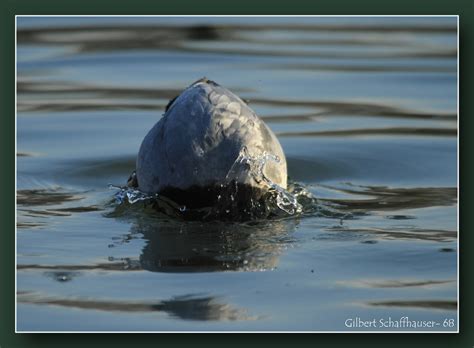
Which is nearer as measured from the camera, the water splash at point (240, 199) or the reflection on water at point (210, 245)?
the reflection on water at point (210, 245)

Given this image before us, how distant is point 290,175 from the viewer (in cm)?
700

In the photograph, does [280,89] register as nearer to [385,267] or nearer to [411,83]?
[411,83]

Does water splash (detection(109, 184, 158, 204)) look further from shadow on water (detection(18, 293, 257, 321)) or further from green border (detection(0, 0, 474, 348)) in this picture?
shadow on water (detection(18, 293, 257, 321))

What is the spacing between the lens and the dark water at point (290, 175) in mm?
4727

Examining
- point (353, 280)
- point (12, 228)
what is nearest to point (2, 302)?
point (12, 228)

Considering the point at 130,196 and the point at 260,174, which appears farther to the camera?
the point at 130,196

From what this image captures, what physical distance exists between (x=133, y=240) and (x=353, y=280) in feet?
3.88

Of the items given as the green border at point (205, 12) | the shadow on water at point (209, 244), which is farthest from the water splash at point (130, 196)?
the green border at point (205, 12)

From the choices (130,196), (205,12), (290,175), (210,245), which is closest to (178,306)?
(210,245)

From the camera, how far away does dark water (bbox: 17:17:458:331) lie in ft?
15.5

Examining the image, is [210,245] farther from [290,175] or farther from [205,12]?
[290,175]

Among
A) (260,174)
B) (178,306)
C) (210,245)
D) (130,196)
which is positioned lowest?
(178,306)

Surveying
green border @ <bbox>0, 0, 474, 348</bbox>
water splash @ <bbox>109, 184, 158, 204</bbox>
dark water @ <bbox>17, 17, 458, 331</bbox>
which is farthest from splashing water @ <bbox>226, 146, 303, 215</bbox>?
green border @ <bbox>0, 0, 474, 348</bbox>

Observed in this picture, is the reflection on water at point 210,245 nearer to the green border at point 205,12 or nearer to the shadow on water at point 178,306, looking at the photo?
the shadow on water at point 178,306
